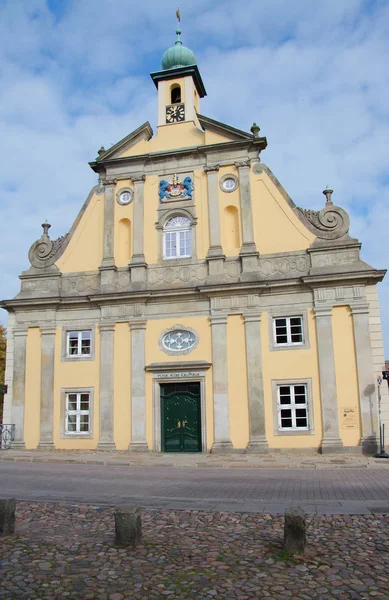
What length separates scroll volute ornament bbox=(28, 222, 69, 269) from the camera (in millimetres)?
23422

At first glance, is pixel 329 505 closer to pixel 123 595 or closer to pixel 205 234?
pixel 123 595

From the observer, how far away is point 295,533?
6.49 m

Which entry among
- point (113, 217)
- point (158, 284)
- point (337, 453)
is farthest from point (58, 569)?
point (113, 217)

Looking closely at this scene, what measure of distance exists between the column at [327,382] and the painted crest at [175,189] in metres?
7.37

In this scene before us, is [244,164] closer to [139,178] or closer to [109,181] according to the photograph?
[139,178]

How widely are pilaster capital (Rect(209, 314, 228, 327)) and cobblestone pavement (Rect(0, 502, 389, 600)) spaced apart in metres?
12.2

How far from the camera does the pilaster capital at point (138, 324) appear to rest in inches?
843

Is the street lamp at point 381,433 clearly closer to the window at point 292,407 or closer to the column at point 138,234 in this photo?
the window at point 292,407

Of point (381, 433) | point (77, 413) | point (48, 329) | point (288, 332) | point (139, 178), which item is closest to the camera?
point (381, 433)

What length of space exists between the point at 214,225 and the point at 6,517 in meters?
16.0

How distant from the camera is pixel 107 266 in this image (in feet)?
73.6

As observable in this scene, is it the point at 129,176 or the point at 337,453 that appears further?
the point at 129,176

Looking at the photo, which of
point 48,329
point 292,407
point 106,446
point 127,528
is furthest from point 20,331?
point 127,528

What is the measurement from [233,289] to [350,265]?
174 inches
